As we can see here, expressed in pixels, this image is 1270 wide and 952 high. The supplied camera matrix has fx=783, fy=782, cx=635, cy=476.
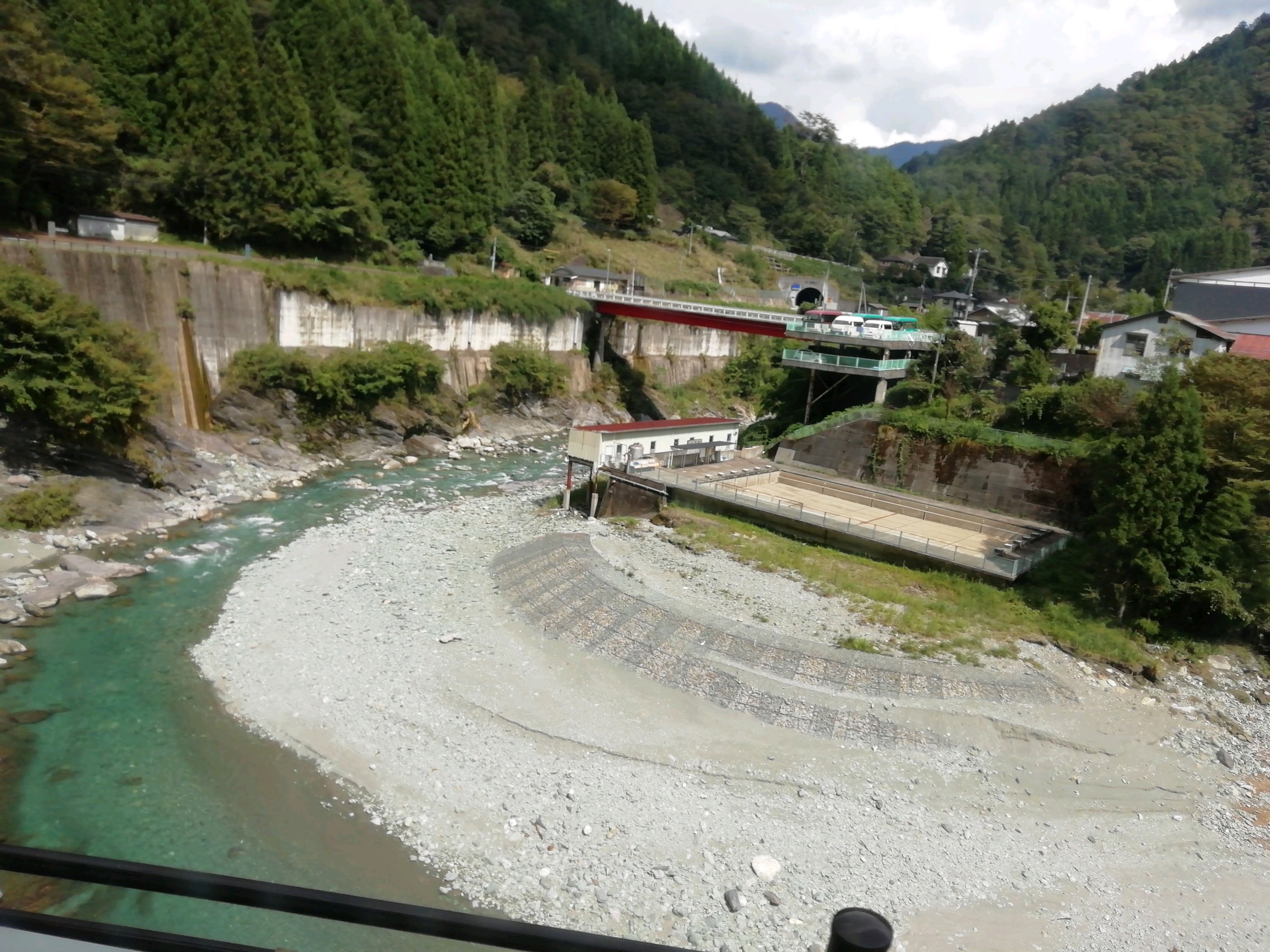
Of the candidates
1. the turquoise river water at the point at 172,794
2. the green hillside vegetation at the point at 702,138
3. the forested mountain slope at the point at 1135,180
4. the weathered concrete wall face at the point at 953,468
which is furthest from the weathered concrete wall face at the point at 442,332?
the forested mountain slope at the point at 1135,180

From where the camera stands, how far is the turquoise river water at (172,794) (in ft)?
29.9

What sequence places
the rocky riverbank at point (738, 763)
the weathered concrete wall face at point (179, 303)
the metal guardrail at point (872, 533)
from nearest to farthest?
the rocky riverbank at point (738, 763)
the metal guardrail at point (872, 533)
the weathered concrete wall face at point (179, 303)

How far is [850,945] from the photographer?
4.91 ft

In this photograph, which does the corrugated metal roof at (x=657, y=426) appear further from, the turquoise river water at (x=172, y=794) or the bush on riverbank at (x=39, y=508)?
the bush on riverbank at (x=39, y=508)

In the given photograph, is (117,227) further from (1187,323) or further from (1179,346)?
(1187,323)

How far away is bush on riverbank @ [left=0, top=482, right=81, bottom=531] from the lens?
60.5 feet

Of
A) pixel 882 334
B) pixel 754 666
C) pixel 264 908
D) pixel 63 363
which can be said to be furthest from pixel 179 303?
pixel 264 908

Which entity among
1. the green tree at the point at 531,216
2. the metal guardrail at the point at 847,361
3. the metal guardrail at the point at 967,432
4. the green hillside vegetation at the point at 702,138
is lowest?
the metal guardrail at the point at 967,432

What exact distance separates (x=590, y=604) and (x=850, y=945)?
15614 mm

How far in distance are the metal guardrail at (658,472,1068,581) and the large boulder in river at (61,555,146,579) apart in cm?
1392

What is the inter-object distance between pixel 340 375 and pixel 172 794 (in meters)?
21.1

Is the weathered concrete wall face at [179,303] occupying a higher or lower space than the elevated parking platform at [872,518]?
higher

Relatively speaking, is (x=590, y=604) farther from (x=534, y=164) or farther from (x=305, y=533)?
(x=534, y=164)

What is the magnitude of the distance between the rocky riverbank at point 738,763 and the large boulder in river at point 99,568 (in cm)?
248
